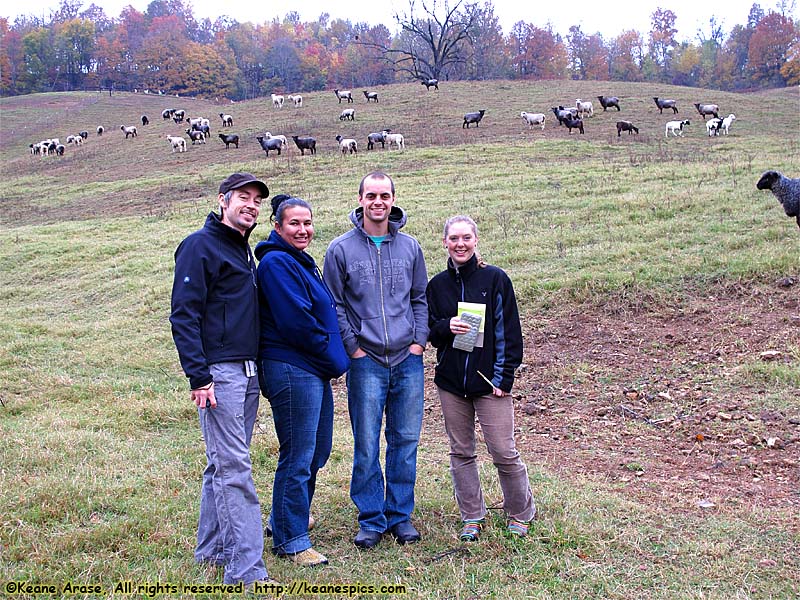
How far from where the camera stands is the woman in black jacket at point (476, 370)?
3.93m

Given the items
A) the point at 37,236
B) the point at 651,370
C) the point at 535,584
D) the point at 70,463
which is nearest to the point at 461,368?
the point at 535,584

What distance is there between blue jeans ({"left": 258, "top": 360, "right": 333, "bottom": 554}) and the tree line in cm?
6956

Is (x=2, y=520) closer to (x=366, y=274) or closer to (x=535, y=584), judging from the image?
(x=366, y=274)

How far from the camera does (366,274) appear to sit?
12.8 ft

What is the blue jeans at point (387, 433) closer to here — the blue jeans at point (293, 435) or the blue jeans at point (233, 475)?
the blue jeans at point (293, 435)

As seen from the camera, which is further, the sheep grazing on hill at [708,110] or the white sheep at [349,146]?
the sheep grazing on hill at [708,110]

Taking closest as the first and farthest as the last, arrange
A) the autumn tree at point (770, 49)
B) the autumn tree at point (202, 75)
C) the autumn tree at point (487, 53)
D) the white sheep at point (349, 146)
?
the white sheep at point (349, 146), the autumn tree at point (770, 49), the autumn tree at point (487, 53), the autumn tree at point (202, 75)

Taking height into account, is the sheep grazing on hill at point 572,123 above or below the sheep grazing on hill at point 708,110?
below

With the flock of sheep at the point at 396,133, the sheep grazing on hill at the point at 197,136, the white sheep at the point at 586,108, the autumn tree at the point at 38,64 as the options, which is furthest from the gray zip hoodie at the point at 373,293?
the autumn tree at the point at 38,64

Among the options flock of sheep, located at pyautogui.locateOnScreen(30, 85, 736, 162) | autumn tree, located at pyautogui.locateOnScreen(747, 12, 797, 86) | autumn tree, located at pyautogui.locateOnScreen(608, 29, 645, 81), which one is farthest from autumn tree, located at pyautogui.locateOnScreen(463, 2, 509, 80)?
flock of sheep, located at pyautogui.locateOnScreen(30, 85, 736, 162)

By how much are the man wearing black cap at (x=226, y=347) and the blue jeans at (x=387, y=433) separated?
66 centimetres

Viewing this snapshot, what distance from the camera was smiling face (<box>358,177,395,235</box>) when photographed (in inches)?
152

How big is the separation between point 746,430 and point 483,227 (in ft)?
25.4

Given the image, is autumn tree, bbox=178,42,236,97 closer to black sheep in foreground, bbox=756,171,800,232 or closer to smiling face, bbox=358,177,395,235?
smiling face, bbox=358,177,395,235
